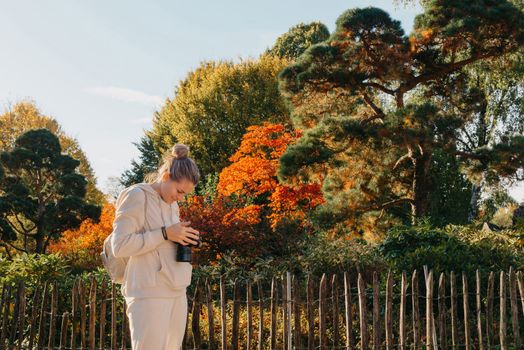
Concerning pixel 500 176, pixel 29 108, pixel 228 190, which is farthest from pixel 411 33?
pixel 29 108

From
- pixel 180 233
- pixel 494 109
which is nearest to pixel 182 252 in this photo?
pixel 180 233

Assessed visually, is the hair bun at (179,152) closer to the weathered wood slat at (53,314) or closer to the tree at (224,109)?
the weathered wood slat at (53,314)

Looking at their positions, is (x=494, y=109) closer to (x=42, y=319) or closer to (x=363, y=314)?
(x=363, y=314)

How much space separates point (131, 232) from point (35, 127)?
25578 millimetres

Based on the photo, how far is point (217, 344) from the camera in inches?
323

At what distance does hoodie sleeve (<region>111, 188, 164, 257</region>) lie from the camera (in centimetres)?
361

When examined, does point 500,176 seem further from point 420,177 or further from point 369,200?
point 369,200

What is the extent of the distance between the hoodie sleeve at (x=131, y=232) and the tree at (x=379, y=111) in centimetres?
958

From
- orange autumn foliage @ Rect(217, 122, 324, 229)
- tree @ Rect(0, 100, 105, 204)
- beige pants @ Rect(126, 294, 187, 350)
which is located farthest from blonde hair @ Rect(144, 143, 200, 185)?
tree @ Rect(0, 100, 105, 204)

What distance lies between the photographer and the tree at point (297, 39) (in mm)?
28312

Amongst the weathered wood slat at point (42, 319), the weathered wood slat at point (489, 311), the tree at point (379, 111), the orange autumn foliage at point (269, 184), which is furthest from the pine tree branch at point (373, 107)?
the weathered wood slat at point (42, 319)

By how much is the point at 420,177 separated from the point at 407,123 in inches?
72.8

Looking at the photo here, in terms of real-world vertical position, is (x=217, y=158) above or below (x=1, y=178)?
above

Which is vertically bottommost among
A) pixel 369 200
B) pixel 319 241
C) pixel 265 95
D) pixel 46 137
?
pixel 319 241
